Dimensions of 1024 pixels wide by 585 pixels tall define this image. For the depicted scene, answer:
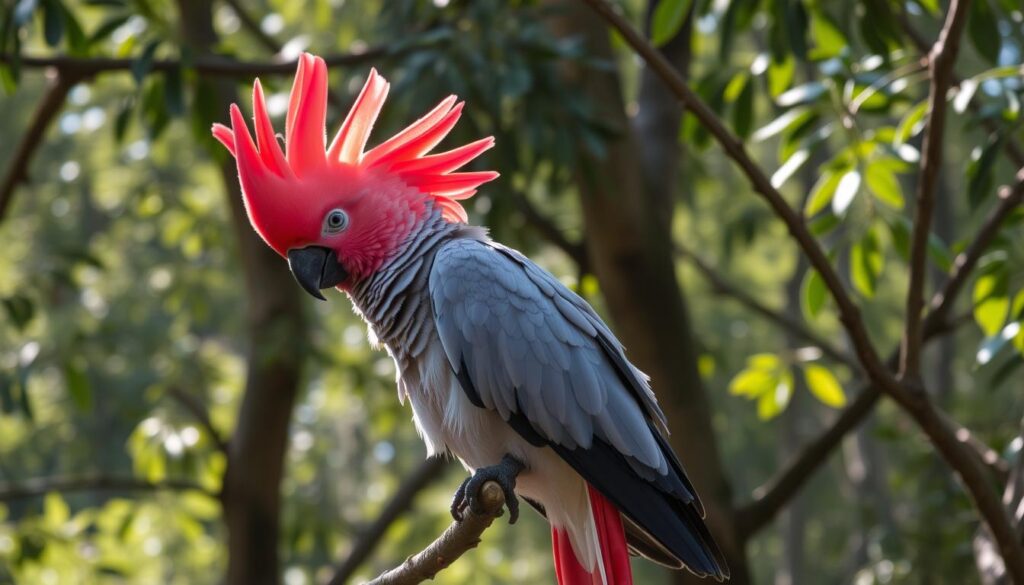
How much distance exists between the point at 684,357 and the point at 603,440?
6.23 ft

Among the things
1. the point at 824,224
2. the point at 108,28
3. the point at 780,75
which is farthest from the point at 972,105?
the point at 108,28

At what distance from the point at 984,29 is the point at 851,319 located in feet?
3.60

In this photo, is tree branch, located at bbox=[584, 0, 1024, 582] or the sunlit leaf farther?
the sunlit leaf

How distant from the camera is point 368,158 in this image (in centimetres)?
318

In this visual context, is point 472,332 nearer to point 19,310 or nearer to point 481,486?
point 481,486

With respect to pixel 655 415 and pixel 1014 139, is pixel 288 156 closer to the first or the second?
pixel 655 415

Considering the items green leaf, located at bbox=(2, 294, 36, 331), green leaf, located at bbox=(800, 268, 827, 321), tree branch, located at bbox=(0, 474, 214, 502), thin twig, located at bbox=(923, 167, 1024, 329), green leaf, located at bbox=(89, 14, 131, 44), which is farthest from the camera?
tree branch, located at bbox=(0, 474, 214, 502)

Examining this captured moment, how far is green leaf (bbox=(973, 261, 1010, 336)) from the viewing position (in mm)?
3623

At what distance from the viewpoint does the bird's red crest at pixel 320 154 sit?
2975mm

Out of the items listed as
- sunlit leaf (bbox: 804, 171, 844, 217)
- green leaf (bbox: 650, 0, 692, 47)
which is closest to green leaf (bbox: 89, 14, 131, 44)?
green leaf (bbox: 650, 0, 692, 47)

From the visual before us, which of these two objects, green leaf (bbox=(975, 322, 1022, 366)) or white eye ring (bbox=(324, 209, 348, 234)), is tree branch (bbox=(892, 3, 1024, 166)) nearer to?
green leaf (bbox=(975, 322, 1022, 366))

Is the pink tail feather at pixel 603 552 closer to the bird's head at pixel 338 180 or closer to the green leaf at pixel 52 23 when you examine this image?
the bird's head at pixel 338 180

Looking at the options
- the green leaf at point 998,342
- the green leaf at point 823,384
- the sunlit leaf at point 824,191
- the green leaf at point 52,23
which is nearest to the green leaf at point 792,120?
the sunlit leaf at point 824,191

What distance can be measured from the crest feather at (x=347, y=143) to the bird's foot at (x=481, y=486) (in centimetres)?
76
